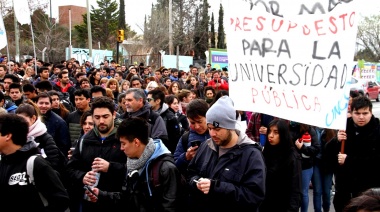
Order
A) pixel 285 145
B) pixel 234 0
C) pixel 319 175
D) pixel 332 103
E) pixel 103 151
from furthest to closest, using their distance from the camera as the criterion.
Result: pixel 319 175, pixel 285 145, pixel 103 151, pixel 234 0, pixel 332 103

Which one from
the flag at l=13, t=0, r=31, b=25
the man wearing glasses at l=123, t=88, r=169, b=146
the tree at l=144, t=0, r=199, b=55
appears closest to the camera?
the man wearing glasses at l=123, t=88, r=169, b=146

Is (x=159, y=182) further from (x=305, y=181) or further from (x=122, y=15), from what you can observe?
(x=122, y=15)

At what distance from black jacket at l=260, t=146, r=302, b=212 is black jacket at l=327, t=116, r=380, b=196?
0.48 metres

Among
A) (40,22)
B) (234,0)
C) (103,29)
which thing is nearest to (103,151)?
(234,0)

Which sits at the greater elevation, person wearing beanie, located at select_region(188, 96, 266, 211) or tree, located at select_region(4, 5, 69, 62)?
tree, located at select_region(4, 5, 69, 62)

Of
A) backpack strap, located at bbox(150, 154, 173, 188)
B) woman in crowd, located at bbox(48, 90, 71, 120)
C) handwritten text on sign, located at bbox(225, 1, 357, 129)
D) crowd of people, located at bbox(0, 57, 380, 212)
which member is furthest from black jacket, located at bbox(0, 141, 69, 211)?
woman in crowd, located at bbox(48, 90, 71, 120)

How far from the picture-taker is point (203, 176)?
312cm

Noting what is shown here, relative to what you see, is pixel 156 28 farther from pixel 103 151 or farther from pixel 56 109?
pixel 103 151

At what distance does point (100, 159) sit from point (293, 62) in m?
1.79

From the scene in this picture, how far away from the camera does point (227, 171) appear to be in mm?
2961

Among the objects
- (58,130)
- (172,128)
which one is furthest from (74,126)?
(172,128)

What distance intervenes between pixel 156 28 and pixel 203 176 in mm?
40223

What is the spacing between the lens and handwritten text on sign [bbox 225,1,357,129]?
2.78 metres

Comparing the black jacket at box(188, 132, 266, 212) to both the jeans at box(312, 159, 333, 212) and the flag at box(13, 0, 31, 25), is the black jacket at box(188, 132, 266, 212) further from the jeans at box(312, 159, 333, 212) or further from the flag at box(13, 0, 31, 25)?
the flag at box(13, 0, 31, 25)
